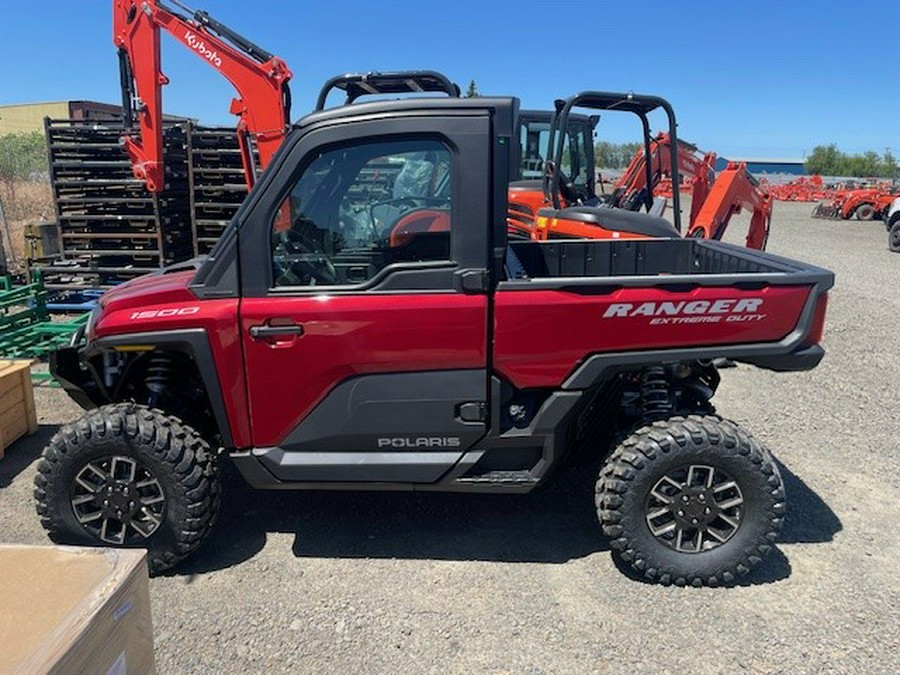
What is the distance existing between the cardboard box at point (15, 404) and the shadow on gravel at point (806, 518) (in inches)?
199

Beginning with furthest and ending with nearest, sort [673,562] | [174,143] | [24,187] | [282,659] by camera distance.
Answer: [24,187], [174,143], [673,562], [282,659]

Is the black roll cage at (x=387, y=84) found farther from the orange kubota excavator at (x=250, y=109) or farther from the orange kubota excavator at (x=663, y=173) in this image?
the orange kubota excavator at (x=663, y=173)

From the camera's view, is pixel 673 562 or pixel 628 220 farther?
pixel 628 220

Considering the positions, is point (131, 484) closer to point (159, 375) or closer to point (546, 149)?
point (159, 375)

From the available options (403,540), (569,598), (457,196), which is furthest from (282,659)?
(457,196)

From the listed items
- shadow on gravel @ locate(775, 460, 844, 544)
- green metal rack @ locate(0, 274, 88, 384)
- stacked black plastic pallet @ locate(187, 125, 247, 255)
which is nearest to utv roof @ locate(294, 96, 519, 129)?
shadow on gravel @ locate(775, 460, 844, 544)

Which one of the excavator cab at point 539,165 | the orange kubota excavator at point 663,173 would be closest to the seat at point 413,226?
the excavator cab at point 539,165

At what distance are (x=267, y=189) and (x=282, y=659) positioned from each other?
6.70 feet

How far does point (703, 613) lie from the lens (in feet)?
10.4

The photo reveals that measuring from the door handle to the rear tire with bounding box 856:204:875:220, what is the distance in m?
28.0

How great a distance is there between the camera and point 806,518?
4.03m

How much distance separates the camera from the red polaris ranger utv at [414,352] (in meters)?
3.16

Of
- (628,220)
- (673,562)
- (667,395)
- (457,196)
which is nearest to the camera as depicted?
(457,196)

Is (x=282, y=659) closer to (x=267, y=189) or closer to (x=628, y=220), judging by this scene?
→ (x=267, y=189)
